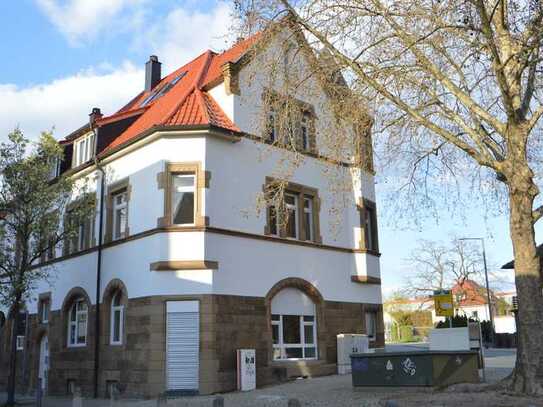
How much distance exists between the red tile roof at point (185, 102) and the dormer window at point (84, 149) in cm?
89

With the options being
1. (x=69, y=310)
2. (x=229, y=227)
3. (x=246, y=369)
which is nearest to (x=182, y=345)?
(x=246, y=369)

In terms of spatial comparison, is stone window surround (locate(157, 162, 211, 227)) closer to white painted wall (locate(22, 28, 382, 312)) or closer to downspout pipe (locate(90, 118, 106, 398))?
white painted wall (locate(22, 28, 382, 312))

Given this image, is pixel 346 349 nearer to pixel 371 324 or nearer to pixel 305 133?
pixel 371 324

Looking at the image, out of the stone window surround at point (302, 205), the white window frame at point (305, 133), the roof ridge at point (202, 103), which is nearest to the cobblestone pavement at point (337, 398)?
the stone window surround at point (302, 205)

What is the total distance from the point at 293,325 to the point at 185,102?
8.32 meters

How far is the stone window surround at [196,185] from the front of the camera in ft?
62.0

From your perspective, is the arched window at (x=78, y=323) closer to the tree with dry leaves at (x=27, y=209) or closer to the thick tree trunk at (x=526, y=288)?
the tree with dry leaves at (x=27, y=209)

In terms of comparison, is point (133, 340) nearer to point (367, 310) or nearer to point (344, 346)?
point (344, 346)

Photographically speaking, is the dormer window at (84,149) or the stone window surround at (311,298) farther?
the dormer window at (84,149)

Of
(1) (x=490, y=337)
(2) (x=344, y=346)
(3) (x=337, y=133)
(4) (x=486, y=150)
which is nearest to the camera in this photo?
(4) (x=486, y=150)

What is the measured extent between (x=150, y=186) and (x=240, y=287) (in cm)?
428

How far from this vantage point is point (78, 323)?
23.1 meters

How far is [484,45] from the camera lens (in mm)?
12914

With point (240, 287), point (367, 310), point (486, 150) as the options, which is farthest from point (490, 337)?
point (486, 150)
